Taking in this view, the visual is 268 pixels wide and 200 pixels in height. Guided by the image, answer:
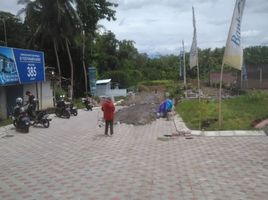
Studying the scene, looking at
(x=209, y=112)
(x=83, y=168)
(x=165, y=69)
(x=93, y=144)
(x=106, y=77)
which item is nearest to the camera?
(x=83, y=168)

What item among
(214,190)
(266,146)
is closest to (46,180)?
(214,190)

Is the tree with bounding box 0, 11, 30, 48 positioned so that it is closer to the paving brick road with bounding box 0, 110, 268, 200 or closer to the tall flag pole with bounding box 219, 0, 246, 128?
the paving brick road with bounding box 0, 110, 268, 200

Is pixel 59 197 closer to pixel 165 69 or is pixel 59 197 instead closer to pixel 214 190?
pixel 214 190

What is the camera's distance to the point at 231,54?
16922mm

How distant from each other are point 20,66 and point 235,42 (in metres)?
12.9

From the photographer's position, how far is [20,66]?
82.0 feet

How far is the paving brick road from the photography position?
820 cm

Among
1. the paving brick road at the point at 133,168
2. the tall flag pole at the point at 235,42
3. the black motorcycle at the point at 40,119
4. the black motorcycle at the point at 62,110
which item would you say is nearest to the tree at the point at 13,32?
the black motorcycle at the point at 62,110

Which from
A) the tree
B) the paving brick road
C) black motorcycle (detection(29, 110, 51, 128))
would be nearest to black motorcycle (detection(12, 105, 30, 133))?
black motorcycle (detection(29, 110, 51, 128))

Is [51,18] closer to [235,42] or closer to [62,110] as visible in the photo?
[62,110]

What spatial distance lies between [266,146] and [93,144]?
5.26m

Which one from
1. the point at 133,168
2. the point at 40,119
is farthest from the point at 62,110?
the point at 133,168

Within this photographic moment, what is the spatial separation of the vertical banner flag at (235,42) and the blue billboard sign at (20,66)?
441 inches

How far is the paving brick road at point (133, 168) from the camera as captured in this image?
8203 millimetres
